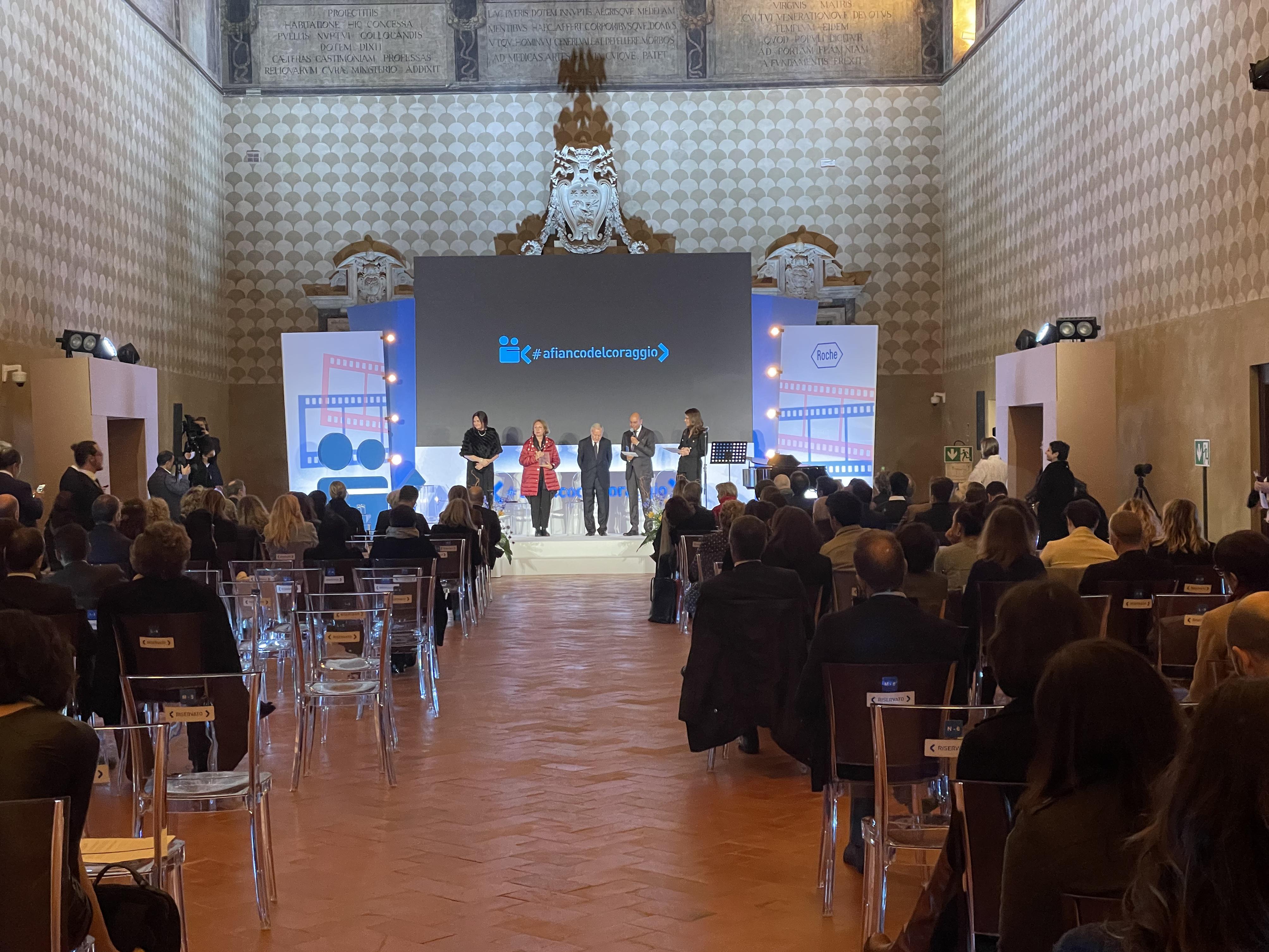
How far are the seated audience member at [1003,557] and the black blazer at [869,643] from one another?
114 cm

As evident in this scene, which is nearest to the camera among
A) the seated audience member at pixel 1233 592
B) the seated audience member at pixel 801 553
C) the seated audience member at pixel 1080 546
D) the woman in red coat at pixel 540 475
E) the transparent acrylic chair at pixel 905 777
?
the transparent acrylic chair at pixel 905 777

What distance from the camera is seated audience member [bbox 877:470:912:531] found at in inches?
340

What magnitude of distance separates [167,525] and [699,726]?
2.13 m

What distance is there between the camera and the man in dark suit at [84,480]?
8.86 m

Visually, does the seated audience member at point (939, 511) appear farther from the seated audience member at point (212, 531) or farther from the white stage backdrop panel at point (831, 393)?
the white stage backdrop panel at point (831, 393)

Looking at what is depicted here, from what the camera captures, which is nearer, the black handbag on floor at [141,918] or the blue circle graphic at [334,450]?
the black handbag on floor at [141,918]

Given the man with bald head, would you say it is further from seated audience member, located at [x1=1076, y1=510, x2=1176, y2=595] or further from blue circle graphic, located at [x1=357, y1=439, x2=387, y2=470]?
blue circle graphic, located at [x1=357, y1=439, x2=387, y2=470]

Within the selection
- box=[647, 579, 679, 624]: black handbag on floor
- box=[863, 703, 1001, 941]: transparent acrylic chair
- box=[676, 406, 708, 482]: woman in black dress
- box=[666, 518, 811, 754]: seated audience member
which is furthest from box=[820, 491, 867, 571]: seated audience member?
box=[676, 406, 708, 482]: woman in black dress

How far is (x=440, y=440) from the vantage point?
16.4 m

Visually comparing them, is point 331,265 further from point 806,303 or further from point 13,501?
point 13,501

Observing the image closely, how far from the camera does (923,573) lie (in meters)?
A: 5.48

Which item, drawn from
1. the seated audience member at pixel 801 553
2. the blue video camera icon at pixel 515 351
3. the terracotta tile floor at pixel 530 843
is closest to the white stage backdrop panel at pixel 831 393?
the blue video camera icon at pixel 515 351

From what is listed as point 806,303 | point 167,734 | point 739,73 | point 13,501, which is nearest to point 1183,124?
point 806,303

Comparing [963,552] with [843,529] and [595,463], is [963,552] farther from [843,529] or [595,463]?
[595,463]
